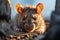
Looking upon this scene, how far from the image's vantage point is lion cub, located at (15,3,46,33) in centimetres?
116

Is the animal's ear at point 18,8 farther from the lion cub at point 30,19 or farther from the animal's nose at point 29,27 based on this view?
the animal's nose at point 29,27

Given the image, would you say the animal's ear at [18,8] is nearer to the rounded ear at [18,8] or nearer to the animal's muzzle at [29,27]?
the rounded ear at [18,8]

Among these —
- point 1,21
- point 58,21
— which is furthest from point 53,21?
point 1,21

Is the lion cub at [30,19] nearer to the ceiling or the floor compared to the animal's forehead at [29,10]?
nearer to the floor

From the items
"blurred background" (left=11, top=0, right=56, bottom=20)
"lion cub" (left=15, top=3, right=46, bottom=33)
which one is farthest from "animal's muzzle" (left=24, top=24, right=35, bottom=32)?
"blurred background" (left=11, top=0, right=56, bottom=20)

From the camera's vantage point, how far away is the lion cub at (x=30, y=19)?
3.80 feet

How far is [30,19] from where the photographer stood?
45.7 inches

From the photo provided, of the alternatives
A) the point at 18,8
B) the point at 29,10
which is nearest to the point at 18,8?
the point at 18,8

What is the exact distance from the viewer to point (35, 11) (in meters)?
1.20

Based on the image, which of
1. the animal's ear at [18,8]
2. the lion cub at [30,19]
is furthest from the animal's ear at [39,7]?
the animal's ear at [18,8]

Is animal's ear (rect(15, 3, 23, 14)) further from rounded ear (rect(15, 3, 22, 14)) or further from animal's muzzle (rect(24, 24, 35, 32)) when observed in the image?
animal's muzzle (rect(24, 24, 35, 32))

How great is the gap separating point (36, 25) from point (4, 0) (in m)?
0.28

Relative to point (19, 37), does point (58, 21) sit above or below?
above

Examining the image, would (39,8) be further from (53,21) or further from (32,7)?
(53,21)
